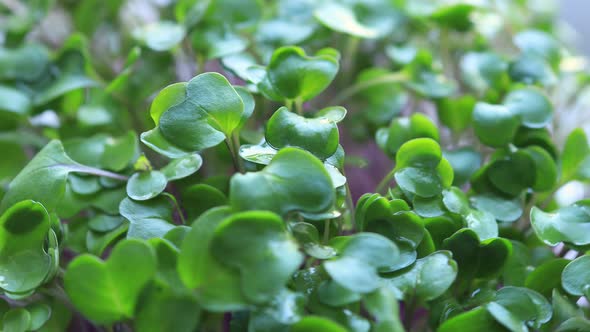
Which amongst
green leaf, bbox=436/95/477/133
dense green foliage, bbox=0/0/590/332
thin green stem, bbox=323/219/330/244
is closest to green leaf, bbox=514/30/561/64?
dense green foliage, bbox=0/0/590/332

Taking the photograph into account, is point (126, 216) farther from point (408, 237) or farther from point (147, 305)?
point (408, 237)

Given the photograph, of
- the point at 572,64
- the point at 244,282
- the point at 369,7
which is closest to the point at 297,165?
the point at 244,282

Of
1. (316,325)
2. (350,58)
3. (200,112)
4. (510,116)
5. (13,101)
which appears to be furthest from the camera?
(350,58)

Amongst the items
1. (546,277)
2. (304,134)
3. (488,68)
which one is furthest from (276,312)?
(488,68)

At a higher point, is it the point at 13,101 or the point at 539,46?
the point at 539,46

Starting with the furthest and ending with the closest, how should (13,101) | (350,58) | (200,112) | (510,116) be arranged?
(350,58) < (13,101) < (510,116) < (200,112)

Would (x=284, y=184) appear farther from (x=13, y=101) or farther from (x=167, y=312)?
(x=13, y=101)
